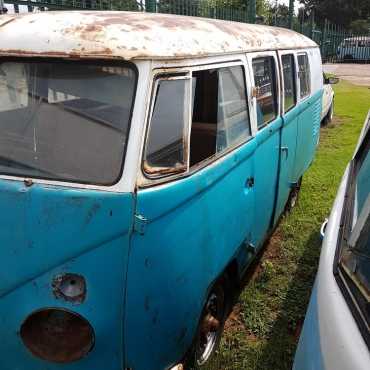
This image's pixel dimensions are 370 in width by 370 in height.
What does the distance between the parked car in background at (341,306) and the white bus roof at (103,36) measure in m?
1.10

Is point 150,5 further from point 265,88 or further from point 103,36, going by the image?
point 103,36

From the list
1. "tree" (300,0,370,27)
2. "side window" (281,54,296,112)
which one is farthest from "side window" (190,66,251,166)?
"tree" (300,0,370,27)

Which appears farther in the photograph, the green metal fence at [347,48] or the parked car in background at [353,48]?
the parked car in background at [353,48]

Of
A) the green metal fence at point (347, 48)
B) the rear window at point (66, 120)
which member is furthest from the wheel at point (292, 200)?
the green metal fence at point (347, 48)

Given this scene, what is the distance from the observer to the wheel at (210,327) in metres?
2.79

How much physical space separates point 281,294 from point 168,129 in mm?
2116

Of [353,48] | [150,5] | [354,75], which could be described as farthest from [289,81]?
[353,48]

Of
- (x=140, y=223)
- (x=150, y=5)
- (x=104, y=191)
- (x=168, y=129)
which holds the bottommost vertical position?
(x=140, y=223)

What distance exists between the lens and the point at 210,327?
116 inches

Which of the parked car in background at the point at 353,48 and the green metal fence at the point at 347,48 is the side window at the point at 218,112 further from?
the parked car in background at the point at 353,48

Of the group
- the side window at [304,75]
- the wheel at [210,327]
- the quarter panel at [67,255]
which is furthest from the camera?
the side window at [304,75]

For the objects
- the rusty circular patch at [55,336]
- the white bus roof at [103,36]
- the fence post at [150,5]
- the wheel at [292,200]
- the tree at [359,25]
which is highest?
the tree at [359,25]

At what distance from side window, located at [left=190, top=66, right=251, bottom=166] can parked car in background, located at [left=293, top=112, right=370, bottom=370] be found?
868mm

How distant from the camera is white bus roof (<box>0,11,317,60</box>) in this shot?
203cm
